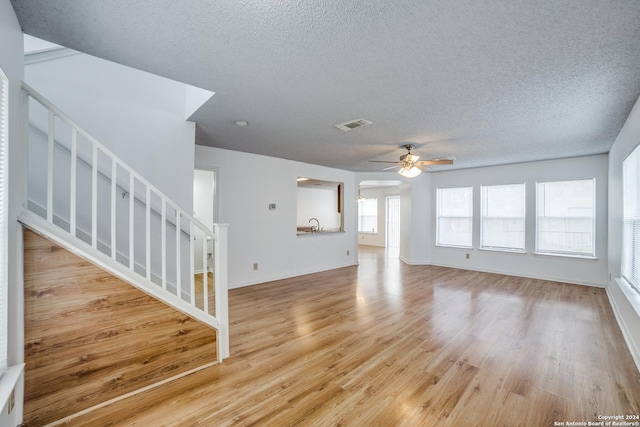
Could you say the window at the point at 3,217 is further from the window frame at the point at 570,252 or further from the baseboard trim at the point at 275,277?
the window frame at the point at 570,252

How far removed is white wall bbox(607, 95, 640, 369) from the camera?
2604 millimetres

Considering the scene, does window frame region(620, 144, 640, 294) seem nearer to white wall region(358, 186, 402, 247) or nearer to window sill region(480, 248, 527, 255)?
window sill region(480, 248, 527, 255)

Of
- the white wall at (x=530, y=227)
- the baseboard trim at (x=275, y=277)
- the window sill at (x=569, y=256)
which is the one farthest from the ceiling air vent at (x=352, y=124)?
the window sill at (x=569, y=256)

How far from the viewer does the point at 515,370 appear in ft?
7.64

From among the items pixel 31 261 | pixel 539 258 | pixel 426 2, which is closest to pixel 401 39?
pixel 426 2

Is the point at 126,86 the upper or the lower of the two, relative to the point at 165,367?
upper

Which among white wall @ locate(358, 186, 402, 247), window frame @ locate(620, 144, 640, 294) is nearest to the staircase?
window frame @ locate(620, 144, 640, 294)

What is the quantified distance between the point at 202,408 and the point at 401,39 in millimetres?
2819

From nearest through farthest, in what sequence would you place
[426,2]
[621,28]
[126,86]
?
[426,2], [621,28], [126,86]

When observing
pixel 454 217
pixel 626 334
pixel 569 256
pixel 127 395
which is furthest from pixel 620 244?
pixel 127 395

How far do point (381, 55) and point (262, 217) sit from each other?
151 inches

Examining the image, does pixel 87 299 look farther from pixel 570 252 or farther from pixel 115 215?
pixel 570 252

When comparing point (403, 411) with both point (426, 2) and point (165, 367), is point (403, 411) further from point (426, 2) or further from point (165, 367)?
point (426, 2)

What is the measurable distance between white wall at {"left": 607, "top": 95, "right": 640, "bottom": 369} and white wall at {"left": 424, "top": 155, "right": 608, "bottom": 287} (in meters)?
0.85
